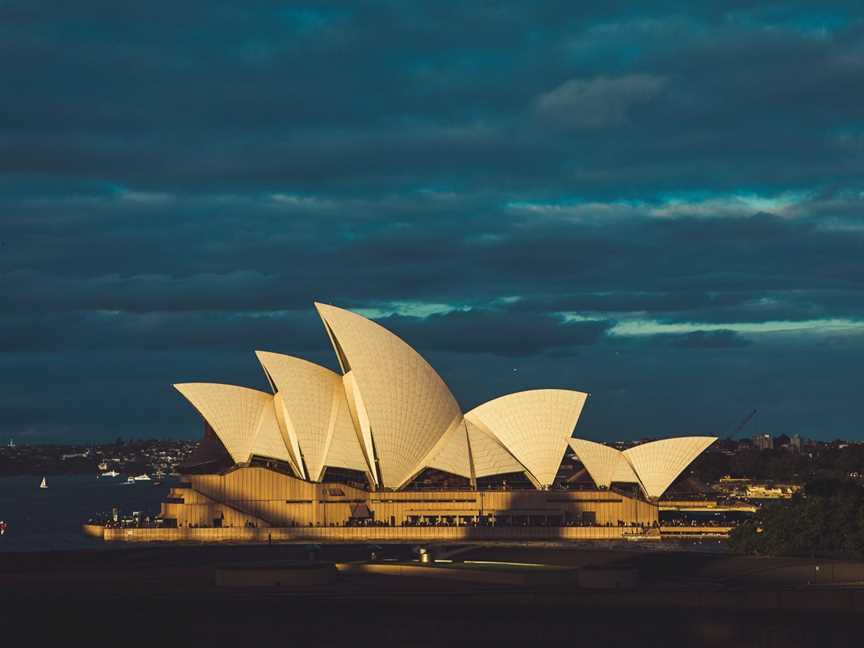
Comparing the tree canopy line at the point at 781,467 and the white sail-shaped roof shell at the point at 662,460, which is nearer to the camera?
the white sail-shaped roof shell at the point at 662,460

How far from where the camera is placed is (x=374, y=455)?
306ft

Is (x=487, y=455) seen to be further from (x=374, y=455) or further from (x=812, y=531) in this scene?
(x=812, y=531)

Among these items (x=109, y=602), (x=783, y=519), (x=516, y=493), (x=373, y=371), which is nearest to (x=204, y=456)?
(x=373, y=371)

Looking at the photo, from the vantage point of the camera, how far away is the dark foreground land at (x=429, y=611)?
1501 inches

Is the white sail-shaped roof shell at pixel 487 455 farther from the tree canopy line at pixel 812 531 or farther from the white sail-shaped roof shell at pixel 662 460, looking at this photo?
the tree canopy line at pixel 812 531

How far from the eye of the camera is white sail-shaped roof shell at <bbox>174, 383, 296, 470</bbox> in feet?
303

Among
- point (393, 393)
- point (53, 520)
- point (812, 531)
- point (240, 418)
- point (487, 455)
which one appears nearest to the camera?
point (812, 531)

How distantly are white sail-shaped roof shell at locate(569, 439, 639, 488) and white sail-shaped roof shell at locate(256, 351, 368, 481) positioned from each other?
15999mm

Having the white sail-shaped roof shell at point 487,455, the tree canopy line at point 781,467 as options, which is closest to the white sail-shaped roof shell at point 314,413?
the white sail-shaped roof shell at point 487,455

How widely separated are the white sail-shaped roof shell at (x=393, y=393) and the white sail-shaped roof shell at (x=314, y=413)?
1.72 metres

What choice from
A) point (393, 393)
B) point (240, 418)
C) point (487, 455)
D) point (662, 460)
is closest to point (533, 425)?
point (487, 455)

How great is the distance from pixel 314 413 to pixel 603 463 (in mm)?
21527

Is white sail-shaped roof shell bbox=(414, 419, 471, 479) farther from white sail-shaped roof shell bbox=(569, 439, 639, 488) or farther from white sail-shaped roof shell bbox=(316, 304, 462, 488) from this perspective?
white sail-shaped roof shell bbox=(569, 439, 639, 488)

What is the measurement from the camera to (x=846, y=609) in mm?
42938
